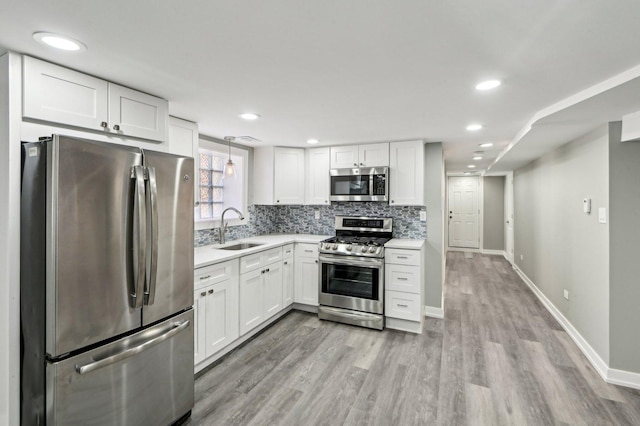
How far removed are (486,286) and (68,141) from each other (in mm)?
5842

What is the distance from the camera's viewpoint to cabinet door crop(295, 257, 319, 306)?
391 cm

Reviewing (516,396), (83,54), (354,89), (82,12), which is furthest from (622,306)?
(83,54)

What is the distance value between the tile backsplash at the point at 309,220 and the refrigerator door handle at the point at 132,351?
1.55 meters

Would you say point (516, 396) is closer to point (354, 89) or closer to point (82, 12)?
point (354, 89)

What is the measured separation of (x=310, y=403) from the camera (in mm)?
2207

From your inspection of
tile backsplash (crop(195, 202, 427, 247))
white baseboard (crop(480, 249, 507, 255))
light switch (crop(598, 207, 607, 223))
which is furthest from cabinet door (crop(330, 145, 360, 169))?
white baseboard (crop(480, 249, 507, 255))

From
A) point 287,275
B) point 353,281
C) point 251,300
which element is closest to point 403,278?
point 353,281

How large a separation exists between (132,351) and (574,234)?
414 centimetres

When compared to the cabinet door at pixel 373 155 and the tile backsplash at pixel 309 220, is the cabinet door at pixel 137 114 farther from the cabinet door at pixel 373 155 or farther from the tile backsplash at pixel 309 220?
the cabinet door at pixel 373 155

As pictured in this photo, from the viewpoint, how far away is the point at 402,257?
349cm

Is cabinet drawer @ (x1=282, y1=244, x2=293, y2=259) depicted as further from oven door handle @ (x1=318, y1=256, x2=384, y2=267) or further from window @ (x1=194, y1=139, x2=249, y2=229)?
window @ (x1=194, y1=139, x2=249, y2=229)

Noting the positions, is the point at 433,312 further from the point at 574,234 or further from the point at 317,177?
the point at 317,177

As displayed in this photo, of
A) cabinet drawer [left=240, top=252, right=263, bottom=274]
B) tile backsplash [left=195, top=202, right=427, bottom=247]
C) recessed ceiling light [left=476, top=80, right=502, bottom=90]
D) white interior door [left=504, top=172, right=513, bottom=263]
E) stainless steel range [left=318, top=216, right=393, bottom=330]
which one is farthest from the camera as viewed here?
white interior door [left=504, top=172, right=513, bottom=263]

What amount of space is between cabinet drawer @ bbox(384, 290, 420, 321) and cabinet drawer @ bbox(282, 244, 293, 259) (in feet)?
4.28
